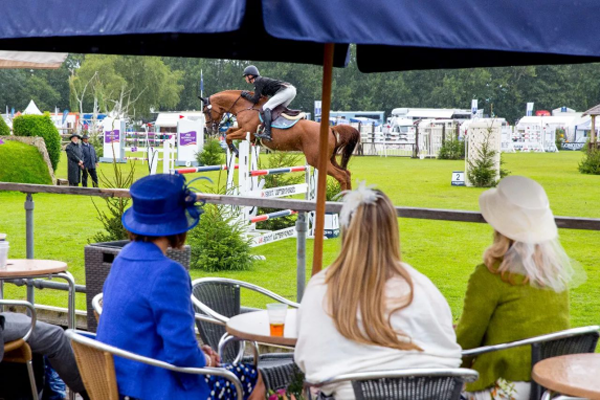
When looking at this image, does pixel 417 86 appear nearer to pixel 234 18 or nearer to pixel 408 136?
pixel 408 136

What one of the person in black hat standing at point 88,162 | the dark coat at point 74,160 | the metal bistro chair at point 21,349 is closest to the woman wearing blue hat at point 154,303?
the metal bistro chair at point 21,349

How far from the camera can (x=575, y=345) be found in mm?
3086

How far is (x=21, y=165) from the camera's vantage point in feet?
64.6

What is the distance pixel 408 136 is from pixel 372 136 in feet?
8.23

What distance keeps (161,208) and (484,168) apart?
75.3 ft

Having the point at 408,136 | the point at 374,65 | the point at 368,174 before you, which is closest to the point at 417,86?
the point at 408,136

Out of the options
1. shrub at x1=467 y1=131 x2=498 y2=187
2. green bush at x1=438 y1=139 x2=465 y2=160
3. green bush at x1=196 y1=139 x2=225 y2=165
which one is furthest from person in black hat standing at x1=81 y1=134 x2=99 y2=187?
green bush at x1=438 y1=139 x2=465 y2=160

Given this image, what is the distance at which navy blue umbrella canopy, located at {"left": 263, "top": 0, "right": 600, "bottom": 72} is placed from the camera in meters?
2.26

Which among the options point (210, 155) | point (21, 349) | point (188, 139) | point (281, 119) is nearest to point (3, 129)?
point (281, 119)

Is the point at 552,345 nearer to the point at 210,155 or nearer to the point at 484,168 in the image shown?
the point at 484,168

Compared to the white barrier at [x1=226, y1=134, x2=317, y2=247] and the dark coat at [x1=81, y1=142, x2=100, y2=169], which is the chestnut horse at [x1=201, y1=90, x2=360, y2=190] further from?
the dark coat at [x1=81, y1=142, x2=100, y2=169]

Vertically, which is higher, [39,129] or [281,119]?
[281,119]

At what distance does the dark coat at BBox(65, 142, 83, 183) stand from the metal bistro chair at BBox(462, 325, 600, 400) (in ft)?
63.0

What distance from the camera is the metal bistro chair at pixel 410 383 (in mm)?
2426
